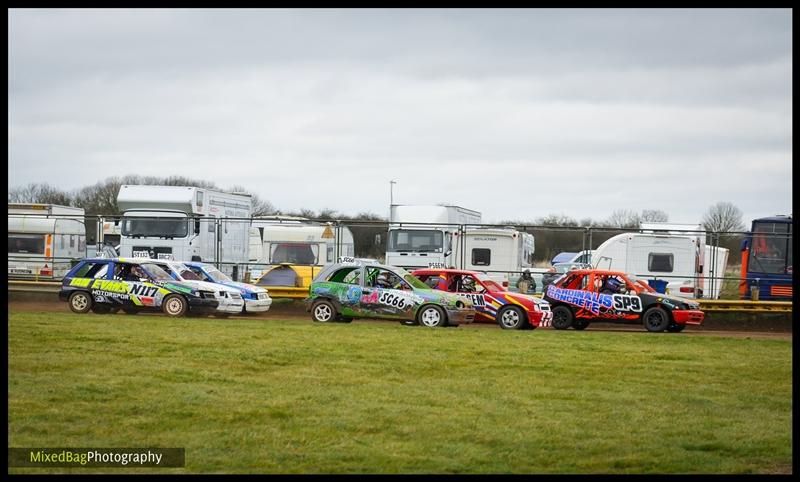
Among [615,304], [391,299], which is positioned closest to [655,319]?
[615,304]

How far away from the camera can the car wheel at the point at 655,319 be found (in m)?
23.1

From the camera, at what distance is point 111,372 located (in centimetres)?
1298

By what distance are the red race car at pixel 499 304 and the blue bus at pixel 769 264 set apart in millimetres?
9377

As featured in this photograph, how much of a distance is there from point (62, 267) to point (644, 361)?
2410cm

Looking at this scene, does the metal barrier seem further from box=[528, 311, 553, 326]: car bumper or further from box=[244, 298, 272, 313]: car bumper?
box=[244, 298, 272, 313]: car bumper

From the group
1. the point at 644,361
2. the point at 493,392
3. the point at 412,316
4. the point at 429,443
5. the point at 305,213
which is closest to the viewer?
the point at 429,443

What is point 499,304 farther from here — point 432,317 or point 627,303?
point 627,303

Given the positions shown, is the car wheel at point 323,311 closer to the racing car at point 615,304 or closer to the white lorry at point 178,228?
the racing car at point 615,304

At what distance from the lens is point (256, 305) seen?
80.2 ft

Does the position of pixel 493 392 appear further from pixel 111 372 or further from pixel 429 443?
pixel 111 372

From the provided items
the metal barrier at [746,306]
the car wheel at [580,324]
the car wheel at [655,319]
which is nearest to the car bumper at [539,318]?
the car wheel at [580,324]

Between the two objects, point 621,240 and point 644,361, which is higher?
point 621,240

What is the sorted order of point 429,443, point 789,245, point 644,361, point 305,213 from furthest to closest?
point 305,213 → point 789,245 → point 644,361 → point 429,443

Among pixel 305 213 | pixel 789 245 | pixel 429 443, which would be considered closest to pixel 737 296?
pixel 789 245
